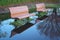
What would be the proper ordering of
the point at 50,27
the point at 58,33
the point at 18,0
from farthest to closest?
the point at 18,0
the point at 50,27
the point at 58,33

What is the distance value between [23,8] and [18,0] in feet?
6.66

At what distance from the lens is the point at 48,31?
9.09 ft

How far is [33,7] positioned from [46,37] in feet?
28.7

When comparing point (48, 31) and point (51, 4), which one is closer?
point (48, 31)

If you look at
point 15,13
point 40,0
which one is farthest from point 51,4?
point 15,13

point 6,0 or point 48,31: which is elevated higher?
point 48,31

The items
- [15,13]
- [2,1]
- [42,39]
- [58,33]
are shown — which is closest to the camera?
[42,39]

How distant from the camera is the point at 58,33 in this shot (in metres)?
2.68

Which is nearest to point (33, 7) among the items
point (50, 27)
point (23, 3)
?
point (23, 3)

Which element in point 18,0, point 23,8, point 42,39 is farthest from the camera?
point 18,0

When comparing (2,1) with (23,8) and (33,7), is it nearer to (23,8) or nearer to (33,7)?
(23,8)

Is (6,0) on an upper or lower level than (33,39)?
lower

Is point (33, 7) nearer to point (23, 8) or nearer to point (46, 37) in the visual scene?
point (23, 8)

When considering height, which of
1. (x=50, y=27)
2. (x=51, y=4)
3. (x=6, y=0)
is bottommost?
(x=51, y=4)
